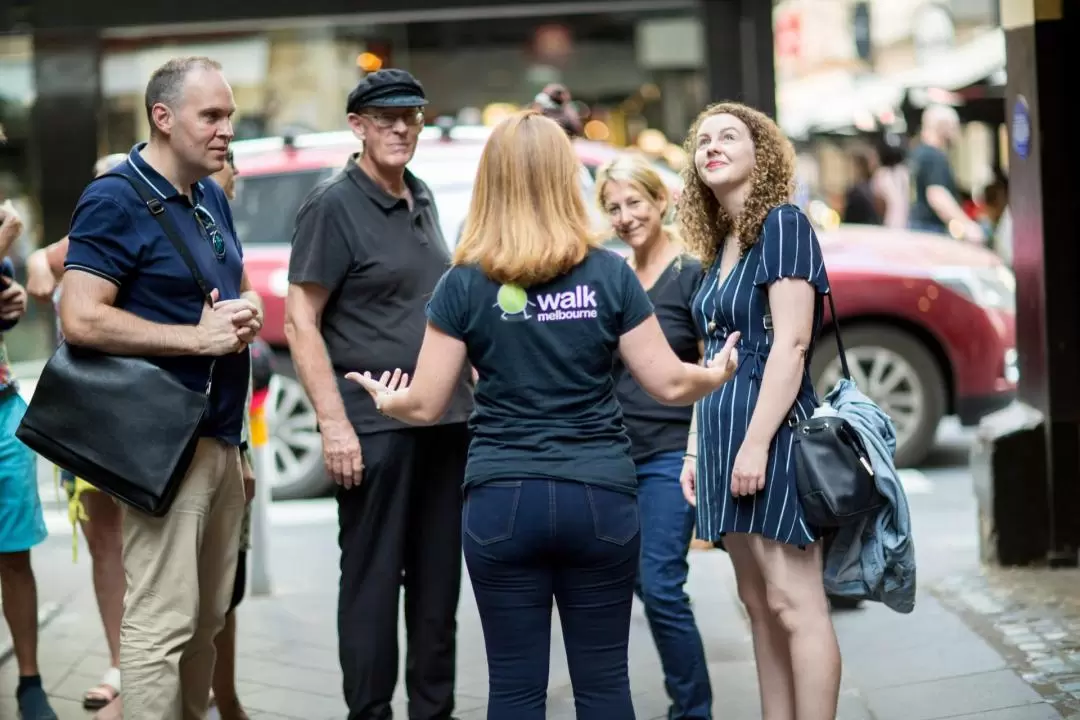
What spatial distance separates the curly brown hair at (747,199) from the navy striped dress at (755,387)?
6cm

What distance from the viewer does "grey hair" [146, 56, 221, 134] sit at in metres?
4.54

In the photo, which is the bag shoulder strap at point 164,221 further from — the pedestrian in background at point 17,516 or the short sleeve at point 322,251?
the pedestrian in background at point 17,516

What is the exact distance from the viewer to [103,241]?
4379 mm

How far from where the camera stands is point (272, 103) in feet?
57.1

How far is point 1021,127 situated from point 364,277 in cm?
375

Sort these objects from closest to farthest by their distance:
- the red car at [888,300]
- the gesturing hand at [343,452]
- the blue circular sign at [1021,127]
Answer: the gesturing hand at [343,452] → the blue circular sign at [1021,127] → the red car at [888,300]

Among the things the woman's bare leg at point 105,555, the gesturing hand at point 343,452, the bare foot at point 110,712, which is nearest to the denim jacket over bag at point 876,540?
the gesturing hand at point 343,452

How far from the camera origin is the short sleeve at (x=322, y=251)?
509 cm

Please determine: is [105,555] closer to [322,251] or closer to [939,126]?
[322,251]

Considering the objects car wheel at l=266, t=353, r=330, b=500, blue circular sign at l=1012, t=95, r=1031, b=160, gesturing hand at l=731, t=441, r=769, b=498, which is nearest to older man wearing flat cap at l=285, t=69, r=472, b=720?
gesturing hand at l=731, t=441, r=769, b=498

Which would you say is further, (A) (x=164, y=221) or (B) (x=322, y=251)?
(B) (x=322, y=251)

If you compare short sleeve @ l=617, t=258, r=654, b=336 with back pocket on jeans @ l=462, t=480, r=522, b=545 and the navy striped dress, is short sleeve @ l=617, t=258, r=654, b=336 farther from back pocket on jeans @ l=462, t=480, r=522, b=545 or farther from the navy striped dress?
the navy striped dress

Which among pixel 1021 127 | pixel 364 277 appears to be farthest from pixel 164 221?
pixel 1021 127

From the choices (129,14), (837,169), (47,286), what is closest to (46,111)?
(129,14)
